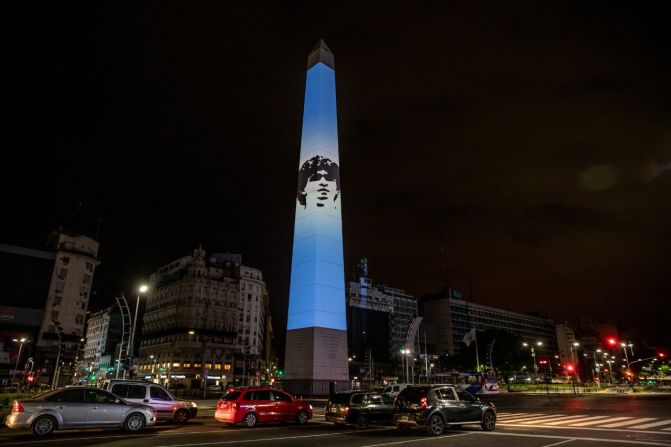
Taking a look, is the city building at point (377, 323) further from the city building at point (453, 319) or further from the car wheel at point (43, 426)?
the car wheel at point (43, 426)

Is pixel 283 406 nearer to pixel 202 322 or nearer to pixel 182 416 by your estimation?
pixel 182 416

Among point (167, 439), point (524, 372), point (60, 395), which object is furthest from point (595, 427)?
point (524, 372)

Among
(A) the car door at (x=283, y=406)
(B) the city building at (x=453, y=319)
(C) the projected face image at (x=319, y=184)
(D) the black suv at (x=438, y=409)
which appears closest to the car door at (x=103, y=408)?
(A) the car door at (x=283, y=406)

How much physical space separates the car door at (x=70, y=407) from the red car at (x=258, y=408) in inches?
202

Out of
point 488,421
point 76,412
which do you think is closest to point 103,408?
point 76,412

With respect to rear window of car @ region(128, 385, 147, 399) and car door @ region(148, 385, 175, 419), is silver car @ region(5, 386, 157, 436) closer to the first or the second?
rear window of car @ region(128, 385, 147, 399)

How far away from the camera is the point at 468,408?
53.6 feet

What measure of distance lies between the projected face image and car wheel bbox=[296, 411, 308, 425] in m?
24.6

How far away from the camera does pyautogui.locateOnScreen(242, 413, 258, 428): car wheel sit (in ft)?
58.8

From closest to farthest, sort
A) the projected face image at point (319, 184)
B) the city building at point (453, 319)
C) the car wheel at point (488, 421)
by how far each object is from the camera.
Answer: the car wheel at point (488, 421) < the projected face image at point (319, 184) < the city building at point (453, 319)

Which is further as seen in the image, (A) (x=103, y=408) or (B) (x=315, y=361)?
(B) (x=315, y=361)

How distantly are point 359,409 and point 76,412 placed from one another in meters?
10.3

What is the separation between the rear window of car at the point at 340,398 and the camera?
18.8 metres

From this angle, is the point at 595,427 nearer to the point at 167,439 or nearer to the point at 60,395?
the point at 167,439
